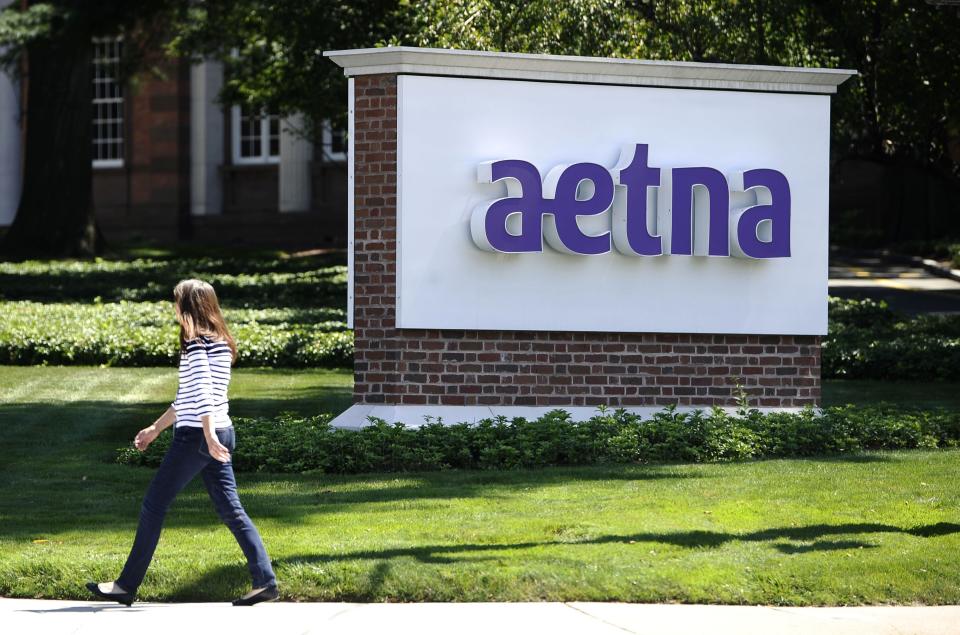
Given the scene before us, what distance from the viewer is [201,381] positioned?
6648mm

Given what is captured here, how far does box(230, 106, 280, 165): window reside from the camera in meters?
45.9

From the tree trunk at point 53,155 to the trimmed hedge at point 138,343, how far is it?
39.5ft

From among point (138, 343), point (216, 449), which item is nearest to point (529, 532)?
point (216, 449)

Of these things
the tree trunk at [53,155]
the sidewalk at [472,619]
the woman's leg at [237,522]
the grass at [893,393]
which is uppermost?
the tree trunk at [53,155]

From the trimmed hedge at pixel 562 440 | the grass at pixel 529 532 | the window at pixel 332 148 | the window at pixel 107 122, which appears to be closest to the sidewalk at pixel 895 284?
the trimmed hedge at pixel 562 440

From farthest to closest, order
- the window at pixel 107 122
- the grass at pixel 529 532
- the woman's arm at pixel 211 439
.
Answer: the window at pixel 107 122, the grass at pixel 529 532, the woman's arm at pixel 211 439

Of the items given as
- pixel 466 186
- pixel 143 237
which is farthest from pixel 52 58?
pixel 466 186

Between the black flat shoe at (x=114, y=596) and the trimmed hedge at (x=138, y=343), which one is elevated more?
the trimmed hedge at (x=138, y=343)

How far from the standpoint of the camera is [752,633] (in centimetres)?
613

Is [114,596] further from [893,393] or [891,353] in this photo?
[891,353]

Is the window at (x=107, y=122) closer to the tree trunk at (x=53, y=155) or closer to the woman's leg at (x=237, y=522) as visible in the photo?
the tree trunk at (x=53, y=155)

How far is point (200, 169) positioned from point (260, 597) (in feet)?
131

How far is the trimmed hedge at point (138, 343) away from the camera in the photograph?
18.6 m

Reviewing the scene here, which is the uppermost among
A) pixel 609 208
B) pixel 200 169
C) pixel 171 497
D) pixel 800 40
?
pixel 800 40
